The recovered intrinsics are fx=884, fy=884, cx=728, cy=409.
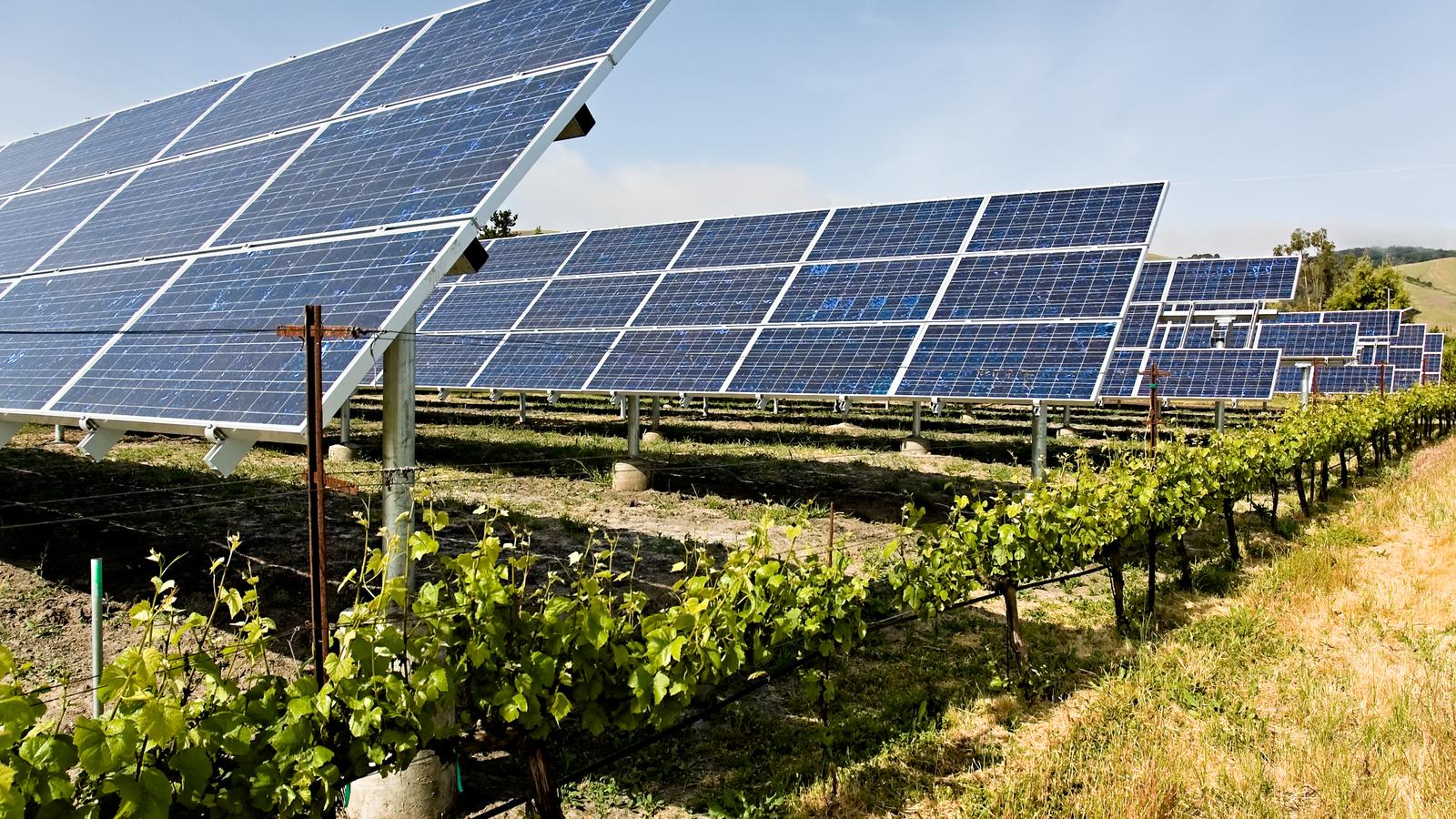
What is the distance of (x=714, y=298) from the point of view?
1878 centimetres

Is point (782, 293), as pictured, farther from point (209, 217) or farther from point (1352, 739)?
point (1352, 739)

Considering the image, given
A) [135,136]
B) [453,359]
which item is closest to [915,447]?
[453,359]

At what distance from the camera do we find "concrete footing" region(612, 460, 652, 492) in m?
17.1

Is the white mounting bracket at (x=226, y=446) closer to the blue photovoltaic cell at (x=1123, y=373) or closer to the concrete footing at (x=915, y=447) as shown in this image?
the blue photovoltaic cell at (x=1123, y=373)

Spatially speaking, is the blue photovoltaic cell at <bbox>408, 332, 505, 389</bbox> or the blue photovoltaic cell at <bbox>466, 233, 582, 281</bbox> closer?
the blue photovoltaic cell at <bbox>408, 332, 505, 389</bbox>

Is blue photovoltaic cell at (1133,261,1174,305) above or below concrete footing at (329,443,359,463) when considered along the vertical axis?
above

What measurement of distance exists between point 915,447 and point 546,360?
10520mm

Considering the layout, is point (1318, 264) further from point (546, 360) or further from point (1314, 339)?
point (546, 360)

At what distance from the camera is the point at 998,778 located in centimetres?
634

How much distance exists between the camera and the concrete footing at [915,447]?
2391cm

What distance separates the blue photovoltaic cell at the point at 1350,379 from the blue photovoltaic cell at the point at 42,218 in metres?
44.3

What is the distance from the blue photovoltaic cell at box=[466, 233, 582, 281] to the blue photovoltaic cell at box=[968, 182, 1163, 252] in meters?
12.0

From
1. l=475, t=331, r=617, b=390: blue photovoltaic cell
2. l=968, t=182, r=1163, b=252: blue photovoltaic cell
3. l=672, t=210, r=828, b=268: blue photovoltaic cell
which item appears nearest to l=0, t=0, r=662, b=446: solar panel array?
l=475, t=331, r=617, b=390: blue photovoltaic cell

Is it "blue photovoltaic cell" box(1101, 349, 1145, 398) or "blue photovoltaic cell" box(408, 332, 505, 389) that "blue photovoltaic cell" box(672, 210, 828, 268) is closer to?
"blue photovoltaic cell" box(408, 332, 505, 389)
